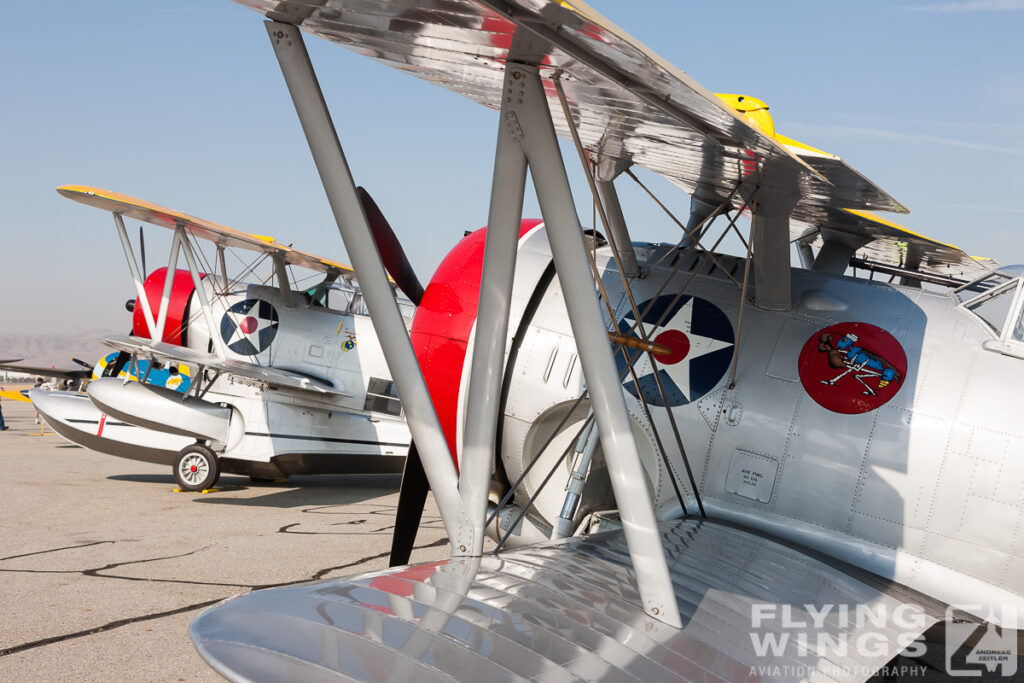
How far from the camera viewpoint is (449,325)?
19.4 feet

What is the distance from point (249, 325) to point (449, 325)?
33.1 ft

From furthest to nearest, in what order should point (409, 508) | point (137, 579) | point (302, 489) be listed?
point (302, 489)
point (137, 579)
point (409, 508)

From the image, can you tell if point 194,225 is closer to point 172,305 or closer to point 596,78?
point 172,305

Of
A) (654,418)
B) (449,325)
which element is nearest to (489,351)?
(654,418)

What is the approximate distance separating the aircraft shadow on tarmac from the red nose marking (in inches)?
335

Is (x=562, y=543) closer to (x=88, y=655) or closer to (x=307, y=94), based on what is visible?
(x=307, y=94)

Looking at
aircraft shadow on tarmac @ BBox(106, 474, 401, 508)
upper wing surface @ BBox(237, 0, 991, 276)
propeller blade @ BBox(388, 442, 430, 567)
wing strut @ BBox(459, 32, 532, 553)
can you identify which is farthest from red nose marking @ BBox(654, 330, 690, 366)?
aircraft shadow on tarmac @ BBox(106, 474, 401, 508)

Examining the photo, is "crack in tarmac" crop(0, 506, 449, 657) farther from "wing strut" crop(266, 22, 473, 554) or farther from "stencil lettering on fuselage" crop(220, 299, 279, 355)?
"stencil lettering on fuselage" crop(220, 299, 279, 355)

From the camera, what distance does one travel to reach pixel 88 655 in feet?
16.8

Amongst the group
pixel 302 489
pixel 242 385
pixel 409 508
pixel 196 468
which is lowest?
pixel 302 489

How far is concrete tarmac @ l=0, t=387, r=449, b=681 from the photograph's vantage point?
206 inches

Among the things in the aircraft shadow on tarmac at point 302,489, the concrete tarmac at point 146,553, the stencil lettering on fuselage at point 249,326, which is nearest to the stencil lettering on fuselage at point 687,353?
the concrete tarmac at point 146,553

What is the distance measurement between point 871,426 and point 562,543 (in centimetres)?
187

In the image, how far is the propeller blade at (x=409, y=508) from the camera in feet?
17.3
